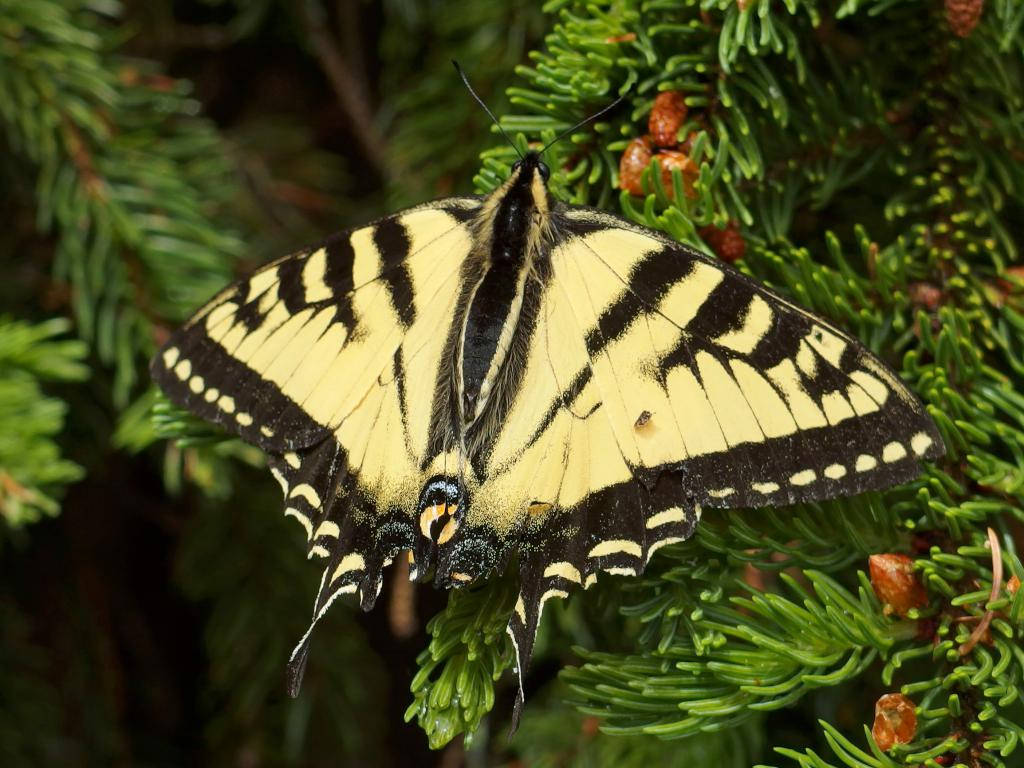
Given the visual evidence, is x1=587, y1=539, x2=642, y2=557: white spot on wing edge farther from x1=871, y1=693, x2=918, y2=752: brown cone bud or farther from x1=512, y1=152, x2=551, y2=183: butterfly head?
x1=512, y1=152, x2=551, y2=183: butterfly head

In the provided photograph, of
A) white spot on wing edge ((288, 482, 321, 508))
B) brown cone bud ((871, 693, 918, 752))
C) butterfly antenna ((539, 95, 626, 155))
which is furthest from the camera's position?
white spot on wing edge ((288, 482, 321, 508))

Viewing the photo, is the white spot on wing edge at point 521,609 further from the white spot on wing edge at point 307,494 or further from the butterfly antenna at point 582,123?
the butterfly antenna at point 582,123

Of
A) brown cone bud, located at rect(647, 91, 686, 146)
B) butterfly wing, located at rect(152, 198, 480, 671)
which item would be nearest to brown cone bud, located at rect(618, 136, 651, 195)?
brown cone bud, located at rect(647, 91, 686, 146)

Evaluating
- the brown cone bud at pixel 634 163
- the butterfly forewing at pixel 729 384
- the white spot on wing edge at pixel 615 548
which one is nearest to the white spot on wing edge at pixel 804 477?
the butterfly forewing at pixel 729 384

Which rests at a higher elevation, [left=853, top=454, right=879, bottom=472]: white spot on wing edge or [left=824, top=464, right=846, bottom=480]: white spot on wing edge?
[left=853, top=454, right=879, bottom=472]: white spot on wing edge

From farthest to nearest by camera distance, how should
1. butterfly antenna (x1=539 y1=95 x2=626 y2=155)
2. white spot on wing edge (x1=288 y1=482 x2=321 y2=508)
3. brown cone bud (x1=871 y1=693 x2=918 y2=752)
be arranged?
1. white spot on wing edge (x1=288 y1=482 x2=321 y2=508)
2. butterfly antenna (x1=539 y1=95 x2=626 y2=155)
3. brown cone bud (x1=871 y1=693 x2=918 y2=752)

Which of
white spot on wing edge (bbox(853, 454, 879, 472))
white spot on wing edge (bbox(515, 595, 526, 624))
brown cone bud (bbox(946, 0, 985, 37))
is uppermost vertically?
brown cone bud (bbox(946, 0, 985, 37))

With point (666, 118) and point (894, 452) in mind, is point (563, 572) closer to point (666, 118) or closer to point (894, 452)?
point (894, 452)

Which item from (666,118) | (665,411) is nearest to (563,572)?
(665,411)
